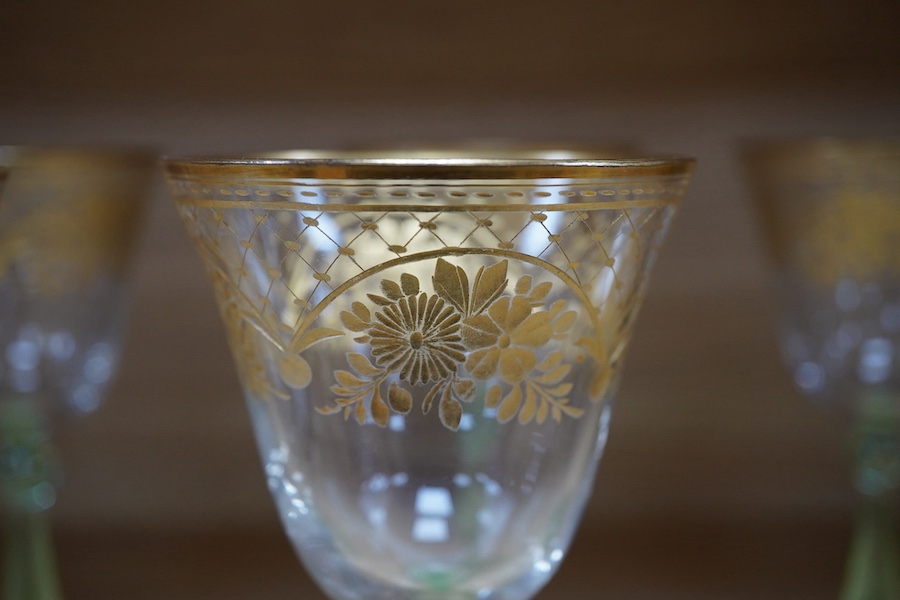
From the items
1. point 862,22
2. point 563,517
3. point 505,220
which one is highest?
point 862,22

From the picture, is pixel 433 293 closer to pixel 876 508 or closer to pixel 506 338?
pixel 506 338

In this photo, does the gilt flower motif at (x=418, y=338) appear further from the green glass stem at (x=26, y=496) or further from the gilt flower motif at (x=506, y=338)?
the green glass stem at (x=26, y=496)

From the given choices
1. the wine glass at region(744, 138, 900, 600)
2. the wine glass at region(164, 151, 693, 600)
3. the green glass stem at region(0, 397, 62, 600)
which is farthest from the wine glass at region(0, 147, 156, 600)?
the wine glass at region(744, 138, 900, 600)

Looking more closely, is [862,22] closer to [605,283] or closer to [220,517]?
[605,283]

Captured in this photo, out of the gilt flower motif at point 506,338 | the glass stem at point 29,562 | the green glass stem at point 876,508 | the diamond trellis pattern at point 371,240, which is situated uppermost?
the diamond trellis pattern at point 371,240

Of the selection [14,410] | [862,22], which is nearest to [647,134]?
[862,22]

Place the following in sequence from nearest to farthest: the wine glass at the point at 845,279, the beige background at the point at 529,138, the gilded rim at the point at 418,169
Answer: the gilded rim at the point at 418,169 < the wine glass at the point at 845,279 < the beige background at the point at 529,138

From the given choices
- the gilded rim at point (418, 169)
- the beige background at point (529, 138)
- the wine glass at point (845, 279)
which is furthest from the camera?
the beige background at point (529, 138)

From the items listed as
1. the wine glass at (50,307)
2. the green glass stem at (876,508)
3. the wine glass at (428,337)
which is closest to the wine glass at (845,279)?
the green glass stem at (876,508)

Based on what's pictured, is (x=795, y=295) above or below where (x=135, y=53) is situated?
below
